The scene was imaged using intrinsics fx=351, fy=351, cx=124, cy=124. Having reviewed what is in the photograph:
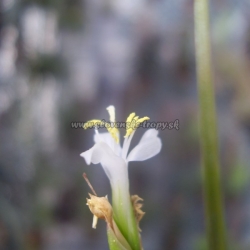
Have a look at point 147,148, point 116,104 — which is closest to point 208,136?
point 147,148

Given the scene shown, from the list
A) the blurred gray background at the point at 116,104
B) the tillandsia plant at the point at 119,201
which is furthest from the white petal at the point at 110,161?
the blurred gray background at the point at 116,104

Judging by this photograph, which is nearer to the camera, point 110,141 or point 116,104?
point 110,141

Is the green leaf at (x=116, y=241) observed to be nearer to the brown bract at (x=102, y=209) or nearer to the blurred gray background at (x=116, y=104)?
A: the brown bract at (x=102, y=209)

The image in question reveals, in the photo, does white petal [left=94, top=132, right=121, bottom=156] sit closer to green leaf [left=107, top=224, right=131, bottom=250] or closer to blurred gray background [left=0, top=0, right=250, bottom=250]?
green leaf [left=107, top=224, right=131, bottom=250]

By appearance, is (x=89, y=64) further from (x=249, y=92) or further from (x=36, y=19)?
(x=249, y=92)

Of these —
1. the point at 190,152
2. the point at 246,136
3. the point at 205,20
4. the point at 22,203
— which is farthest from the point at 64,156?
the point at 205,20

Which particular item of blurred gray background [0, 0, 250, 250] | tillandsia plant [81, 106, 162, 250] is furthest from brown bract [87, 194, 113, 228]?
blurred gray background [0, 0, 250, 250]

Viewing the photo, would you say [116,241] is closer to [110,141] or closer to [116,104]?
→ [110,141]
